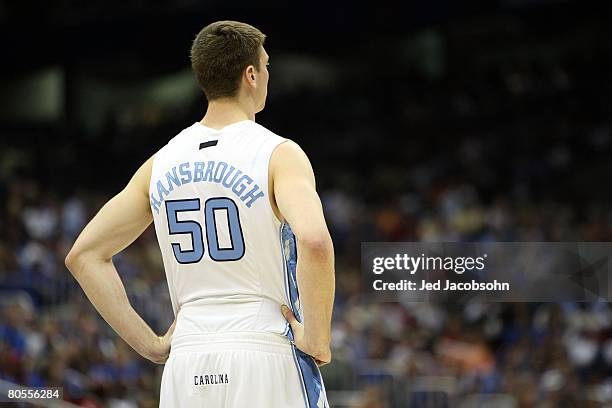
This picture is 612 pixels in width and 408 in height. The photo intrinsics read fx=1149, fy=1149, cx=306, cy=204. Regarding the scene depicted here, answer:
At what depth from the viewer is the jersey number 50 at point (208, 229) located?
3203 millimetres

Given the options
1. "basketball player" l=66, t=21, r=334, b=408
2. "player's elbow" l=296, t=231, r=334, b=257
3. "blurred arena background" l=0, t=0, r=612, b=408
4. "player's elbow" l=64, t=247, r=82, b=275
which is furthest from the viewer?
"blurred arena background" l=0, t=0, r=612, b=408

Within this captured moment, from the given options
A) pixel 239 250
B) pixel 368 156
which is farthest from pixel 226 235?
pixel 368 156

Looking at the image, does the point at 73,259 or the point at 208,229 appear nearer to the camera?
the point at 208,229

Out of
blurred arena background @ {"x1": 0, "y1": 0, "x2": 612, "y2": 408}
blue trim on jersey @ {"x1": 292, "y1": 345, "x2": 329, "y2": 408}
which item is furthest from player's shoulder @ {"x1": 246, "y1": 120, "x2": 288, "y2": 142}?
blurred arena background @ {"x1": 0, "y1": 0, "x2": 612, "y2": 408}

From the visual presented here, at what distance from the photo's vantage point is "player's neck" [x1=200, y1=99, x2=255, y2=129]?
3.36m

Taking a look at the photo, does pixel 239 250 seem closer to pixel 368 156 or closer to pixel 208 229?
pixel 208 229

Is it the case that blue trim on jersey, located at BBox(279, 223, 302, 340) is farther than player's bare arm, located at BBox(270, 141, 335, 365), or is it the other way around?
blue trim on jersey, located at BBox(279, 223, 302, 340)

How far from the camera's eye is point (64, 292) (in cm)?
1160

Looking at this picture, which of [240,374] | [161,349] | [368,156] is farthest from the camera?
[368,156]

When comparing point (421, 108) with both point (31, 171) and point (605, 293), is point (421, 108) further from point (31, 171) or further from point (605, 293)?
point (605, 293)

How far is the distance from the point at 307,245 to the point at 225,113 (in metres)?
0.55

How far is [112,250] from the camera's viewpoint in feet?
11.5

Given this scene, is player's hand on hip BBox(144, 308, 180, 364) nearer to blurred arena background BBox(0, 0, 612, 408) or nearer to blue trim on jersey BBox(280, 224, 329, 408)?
blue trim on jersey BBox(280, 224, 329, 408)

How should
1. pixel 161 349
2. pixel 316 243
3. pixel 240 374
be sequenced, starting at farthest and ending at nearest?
pixel 161 349
pixel 240 374
pixel 316 243
